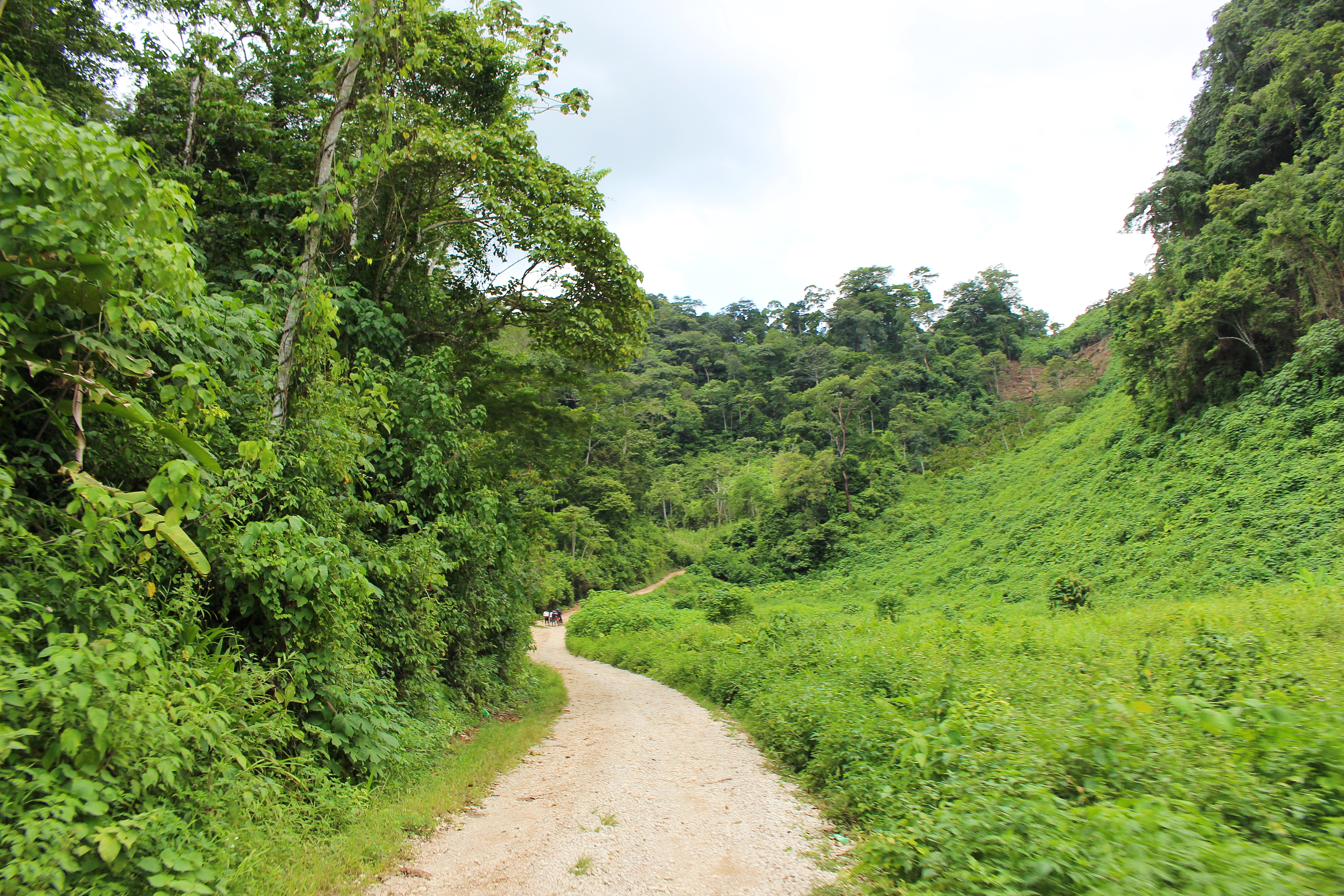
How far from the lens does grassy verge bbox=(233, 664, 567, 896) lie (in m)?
3.47

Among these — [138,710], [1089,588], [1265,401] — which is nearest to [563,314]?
[138,710]

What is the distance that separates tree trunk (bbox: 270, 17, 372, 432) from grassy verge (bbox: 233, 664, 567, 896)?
312 centimetres

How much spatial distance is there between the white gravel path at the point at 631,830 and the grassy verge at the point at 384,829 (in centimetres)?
17

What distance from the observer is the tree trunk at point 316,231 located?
5.55m

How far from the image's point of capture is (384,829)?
4430 millimetres

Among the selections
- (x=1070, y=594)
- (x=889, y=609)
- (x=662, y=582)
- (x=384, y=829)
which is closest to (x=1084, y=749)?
(x=384, y=829)

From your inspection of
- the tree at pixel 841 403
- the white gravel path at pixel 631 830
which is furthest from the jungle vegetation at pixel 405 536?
the tree at pixel 841 403

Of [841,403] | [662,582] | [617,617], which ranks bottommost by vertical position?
[617,617]

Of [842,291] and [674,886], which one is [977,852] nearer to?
[674,886]

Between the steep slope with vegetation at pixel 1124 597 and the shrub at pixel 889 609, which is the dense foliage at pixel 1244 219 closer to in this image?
the steep slope with vegetation at pixel 1124 597

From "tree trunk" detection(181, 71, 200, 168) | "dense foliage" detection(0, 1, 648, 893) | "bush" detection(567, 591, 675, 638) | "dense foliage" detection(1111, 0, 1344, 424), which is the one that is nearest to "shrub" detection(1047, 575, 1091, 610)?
"dense foliage" detection(1111, 0, 1344, 424)

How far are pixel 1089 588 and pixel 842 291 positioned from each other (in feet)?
210

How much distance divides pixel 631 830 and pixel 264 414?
14.7ft

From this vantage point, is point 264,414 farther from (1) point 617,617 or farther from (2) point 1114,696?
(1) point 617,617
